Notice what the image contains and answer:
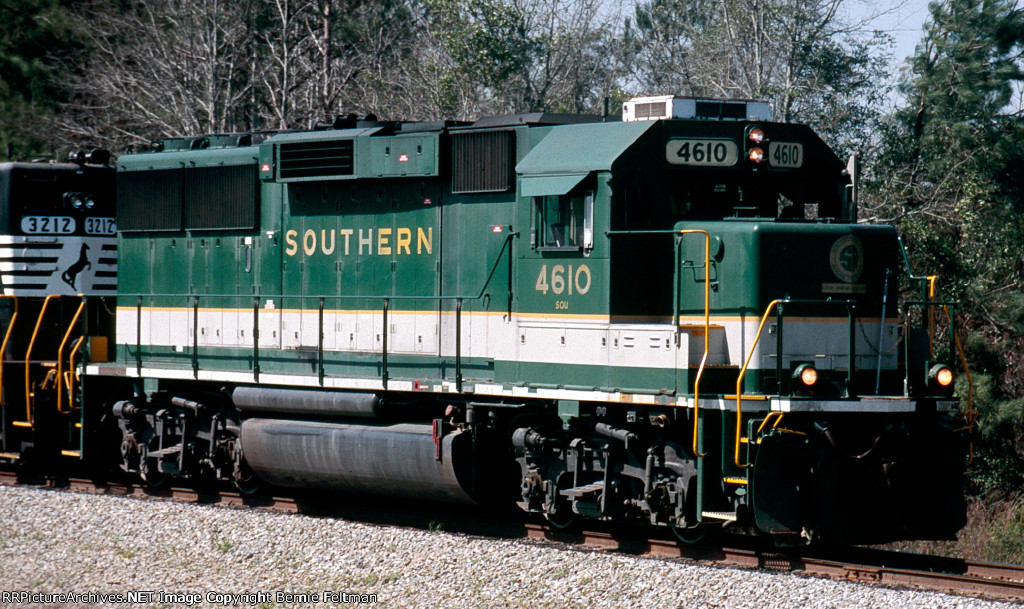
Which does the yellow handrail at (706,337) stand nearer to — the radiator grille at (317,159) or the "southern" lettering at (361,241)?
the "southern" lettering at (361,241)

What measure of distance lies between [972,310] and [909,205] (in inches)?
80.1

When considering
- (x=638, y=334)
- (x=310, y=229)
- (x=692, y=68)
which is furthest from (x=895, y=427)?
(x=692, y=68)

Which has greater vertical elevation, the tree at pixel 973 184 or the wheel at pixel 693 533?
the tree at pixel 973 184

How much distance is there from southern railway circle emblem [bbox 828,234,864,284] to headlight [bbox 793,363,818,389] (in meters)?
0.82

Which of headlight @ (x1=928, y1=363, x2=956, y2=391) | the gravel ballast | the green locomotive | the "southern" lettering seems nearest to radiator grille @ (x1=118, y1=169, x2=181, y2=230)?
the green locomotive

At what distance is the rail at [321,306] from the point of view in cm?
999

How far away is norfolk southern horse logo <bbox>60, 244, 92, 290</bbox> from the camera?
13.6 meters

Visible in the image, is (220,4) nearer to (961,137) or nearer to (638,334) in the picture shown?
(961,137)

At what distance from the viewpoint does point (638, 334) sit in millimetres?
8789

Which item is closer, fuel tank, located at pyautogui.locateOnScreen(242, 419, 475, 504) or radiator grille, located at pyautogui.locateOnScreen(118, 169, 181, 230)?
fuel tank, located at pyautogui.locateOnScreen(242, 419, 475, 504)

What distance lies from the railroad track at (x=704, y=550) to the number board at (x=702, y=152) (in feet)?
9.70

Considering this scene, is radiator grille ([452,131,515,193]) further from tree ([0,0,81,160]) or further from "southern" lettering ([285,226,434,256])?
tree ([0,0,81,160])

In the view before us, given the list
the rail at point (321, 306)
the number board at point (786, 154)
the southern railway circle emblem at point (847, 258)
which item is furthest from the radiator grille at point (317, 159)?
the southern railway circle emblem at point (847, 258)

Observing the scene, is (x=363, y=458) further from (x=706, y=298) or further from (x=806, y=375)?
(x=806, y=375)
